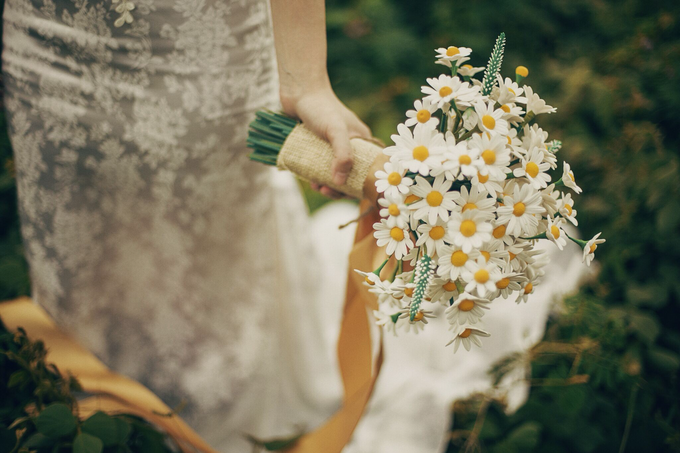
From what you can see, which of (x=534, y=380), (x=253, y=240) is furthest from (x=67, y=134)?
(x=534, y=380)

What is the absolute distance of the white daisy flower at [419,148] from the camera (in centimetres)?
63

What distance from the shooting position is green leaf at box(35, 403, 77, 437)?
0.84 metres

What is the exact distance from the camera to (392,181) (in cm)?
65

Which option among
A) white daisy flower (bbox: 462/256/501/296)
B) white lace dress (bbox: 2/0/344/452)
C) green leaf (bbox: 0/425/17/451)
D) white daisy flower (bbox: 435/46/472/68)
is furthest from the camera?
white lace dress (bbox: 2/0/344/452)

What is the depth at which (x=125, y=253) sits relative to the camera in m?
1.22

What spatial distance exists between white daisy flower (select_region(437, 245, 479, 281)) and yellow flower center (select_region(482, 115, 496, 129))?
0.21 m

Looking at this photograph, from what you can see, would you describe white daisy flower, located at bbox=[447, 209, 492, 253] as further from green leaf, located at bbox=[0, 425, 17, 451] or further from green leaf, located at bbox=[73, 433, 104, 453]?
green leaf, located at bbox=[0, 425, 17, 451]

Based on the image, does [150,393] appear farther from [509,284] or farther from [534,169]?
[534,169]

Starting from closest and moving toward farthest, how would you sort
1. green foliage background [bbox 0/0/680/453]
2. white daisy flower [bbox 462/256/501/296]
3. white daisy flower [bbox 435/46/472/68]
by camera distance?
white daisy flower [bbox 462/256/501/296] → white daisy flower [bbox 435/46/472/68] → green foliage background [bbox 0/0/680/453]

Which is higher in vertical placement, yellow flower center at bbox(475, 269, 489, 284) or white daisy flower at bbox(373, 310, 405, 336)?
yellow flower center at bbox(475, 269, 489, 284)

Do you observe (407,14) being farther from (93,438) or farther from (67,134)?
(93,438)

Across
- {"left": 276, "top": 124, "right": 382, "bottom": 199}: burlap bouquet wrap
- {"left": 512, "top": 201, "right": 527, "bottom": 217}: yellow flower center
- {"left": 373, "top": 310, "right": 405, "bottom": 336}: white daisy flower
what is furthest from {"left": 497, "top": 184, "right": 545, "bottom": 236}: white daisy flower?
{"left": 276, "top": 124, "right": 382, "bottom": 199}: burlap bouquet wrap

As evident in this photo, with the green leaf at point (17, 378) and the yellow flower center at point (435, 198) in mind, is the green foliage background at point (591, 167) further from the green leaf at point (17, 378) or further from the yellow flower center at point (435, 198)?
the yellow flower center at point (435, 198)

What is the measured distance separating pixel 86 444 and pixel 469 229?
2.88 feet
